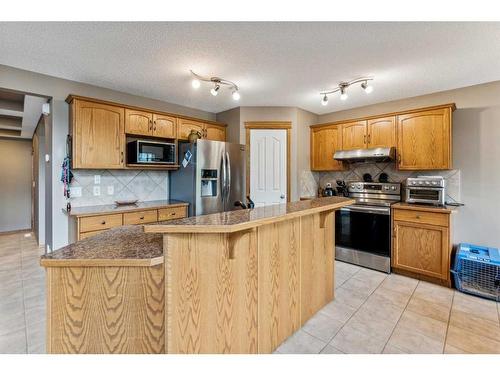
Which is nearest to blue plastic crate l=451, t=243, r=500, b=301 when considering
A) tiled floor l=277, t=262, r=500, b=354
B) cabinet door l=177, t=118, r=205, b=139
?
tiled floor l=277, t=262, r=500, b=354

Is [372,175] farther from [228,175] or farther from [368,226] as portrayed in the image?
[228,175]

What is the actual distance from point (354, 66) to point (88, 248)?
2805 millimetres

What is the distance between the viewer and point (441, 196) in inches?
118

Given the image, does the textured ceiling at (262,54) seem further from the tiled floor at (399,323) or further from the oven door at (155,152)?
the tiled floor at (399,323)

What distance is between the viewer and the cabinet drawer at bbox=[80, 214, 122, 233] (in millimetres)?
2640

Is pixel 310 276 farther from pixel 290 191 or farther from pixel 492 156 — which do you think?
pixel 492 156

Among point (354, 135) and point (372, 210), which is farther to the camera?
point (354, 135)

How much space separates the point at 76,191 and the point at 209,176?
167 centimetres

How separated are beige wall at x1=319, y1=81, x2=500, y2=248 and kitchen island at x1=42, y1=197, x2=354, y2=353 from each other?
2.87m

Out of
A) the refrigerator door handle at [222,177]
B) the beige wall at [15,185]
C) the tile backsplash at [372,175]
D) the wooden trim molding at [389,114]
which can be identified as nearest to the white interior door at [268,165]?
the tile backsplash at [372,175]

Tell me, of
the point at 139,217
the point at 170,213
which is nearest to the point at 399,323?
the point at 170,213

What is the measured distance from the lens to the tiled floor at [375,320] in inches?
71.2

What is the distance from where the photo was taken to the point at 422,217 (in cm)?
297

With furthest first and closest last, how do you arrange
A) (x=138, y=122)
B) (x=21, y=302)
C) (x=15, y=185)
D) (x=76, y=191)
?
(x=15, y=185)
(x=138, y=122)
(x=76, y=191)
(x=21, y=302)
